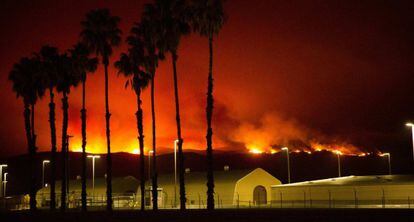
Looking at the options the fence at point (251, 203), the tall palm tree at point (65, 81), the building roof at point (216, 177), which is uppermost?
the tall palm tree at point (65, 81)

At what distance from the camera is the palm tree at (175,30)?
192 ft

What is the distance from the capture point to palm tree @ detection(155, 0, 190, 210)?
5862cm

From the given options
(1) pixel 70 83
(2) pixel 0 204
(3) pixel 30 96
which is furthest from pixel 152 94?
(2) pixel 0 204

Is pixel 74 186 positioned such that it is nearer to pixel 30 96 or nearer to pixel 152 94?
pixel 30 96

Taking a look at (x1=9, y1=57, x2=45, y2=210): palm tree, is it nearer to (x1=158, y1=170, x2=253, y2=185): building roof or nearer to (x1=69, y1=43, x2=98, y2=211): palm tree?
(x1=69, y1=43, x2=98, y2=211): palm tree

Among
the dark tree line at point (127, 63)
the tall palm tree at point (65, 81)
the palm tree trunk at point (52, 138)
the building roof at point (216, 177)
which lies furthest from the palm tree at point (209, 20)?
the building roof at point (216, 177)

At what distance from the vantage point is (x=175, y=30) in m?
59.7

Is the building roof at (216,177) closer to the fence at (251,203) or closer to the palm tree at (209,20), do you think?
the fence at (251,203)

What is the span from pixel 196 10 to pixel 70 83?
81.5 ft

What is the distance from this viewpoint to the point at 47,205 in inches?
4075

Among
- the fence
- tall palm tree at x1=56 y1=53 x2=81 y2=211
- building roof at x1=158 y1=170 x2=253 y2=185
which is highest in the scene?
tall palm tree at x1=56 y1=53 x2=81 y2=211
